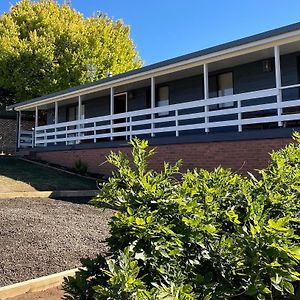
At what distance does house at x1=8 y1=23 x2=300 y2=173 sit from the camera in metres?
9.73

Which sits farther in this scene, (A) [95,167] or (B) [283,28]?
(A) [95,167]

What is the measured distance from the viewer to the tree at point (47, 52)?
26.4m

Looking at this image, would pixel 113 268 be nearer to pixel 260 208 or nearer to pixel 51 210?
pixel 260 208

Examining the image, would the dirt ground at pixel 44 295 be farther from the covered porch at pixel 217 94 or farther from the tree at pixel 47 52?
the tree at pixel 47 52

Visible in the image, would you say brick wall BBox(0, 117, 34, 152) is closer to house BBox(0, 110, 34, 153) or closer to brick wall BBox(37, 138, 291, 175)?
house BBox(0, 110, 34, 153)

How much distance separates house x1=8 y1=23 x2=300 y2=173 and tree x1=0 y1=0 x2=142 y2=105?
941cm

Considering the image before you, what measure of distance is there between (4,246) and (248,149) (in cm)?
656

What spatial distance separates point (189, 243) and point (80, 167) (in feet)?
41.3

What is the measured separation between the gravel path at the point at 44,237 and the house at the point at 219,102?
326 cm

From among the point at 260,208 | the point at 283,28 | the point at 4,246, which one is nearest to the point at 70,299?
the point at 260,208

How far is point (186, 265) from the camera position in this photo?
7.91ft

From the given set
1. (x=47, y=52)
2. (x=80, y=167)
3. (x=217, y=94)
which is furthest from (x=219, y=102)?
(x=47, y=52)

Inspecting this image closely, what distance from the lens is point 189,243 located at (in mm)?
2461

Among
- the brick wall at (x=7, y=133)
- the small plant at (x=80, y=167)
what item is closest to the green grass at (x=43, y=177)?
the small plant at (x=80, y=167)
